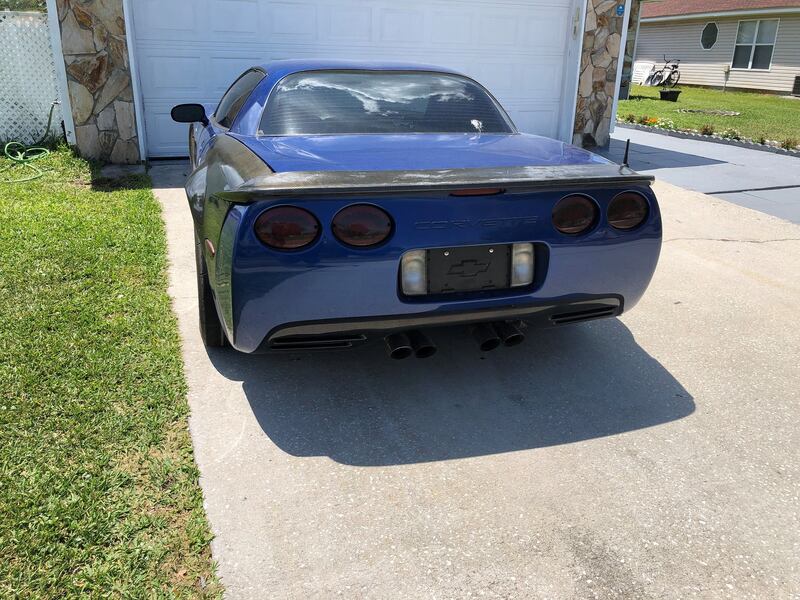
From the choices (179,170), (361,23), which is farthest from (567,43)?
(179,170)

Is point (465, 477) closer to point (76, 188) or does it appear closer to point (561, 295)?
point (561, 295)

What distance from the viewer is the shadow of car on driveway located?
2762mm

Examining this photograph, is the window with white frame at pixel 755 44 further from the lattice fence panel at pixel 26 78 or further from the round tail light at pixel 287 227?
the round tail light at pixel 287 227

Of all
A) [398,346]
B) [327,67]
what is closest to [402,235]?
[398,346]

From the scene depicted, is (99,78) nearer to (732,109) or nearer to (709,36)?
(732,109)

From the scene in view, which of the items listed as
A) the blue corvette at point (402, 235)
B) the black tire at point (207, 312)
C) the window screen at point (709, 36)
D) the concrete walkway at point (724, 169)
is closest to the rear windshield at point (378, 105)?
the blue corvette at point (402, 235)

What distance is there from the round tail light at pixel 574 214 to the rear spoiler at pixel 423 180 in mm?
71

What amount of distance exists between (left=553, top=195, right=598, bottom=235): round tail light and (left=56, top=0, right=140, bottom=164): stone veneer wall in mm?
6754

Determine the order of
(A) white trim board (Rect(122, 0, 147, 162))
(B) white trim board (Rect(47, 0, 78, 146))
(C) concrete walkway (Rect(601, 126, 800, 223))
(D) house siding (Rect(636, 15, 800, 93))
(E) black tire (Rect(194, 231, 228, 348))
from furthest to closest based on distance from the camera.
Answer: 1. (D) house siding (Rect(636, 15, 800, 93))
2. (A) white trim board (Rect(122, 0, 147, 162))
3. (B) white trim board (Rect(47, 0, 78, 146))
4. (C) concrete walkway (Rect(601, 126, 800, 223))
5. (E) black tire (Rect(194, 231, 228, 348))

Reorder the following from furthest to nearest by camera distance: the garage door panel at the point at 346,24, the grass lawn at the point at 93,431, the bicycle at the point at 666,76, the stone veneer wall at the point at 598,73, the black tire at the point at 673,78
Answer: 1. the bicycle at the point at 666,76
2. the black tire at the point at 673,78
3. the stone veneer wall at the point at 598,73
4. the garage door panel at the point at 346,24
5. the grass lawn at the point at 93,431

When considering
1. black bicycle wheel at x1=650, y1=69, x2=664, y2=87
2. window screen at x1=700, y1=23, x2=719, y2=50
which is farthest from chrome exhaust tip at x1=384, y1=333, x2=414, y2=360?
window screen at x1=700, y1=23, x2=719, y2=50

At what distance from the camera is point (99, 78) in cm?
781

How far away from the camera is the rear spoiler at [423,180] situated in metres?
2.44

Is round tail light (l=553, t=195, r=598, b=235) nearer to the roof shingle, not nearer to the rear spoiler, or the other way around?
the rear spoiler
